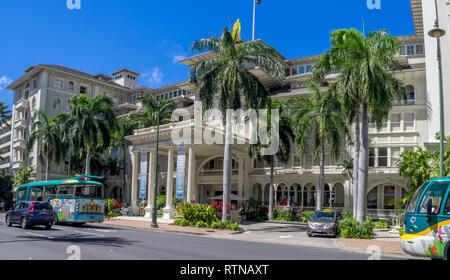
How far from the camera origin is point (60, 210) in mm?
28484

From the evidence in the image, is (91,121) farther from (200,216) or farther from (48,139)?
(200,216)

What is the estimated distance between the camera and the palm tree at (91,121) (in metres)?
44.9

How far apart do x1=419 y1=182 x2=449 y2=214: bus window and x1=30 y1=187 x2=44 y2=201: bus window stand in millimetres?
27218

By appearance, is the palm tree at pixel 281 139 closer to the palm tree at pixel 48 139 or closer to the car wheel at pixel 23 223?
the car wheel at pixel 23 223

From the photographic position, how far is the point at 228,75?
96.9 feet

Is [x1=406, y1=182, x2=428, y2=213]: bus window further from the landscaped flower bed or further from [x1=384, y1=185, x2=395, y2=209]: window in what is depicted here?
[x1=384, y1=185, x2=395, y2=209]: window

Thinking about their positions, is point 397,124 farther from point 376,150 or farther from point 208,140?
point 208,140

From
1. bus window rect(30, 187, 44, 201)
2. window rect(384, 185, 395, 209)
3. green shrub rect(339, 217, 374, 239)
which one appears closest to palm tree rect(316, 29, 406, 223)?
green shrub rect(339, 217, 374, 239)

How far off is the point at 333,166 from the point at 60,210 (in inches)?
1039

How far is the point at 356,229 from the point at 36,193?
23.4m

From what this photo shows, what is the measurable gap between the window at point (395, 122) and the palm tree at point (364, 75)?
1562cm

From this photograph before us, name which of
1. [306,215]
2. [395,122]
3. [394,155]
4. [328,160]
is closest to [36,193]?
[306,215]

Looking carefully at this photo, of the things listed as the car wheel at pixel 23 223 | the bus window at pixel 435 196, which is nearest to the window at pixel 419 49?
the bus window at pixel 435 196
